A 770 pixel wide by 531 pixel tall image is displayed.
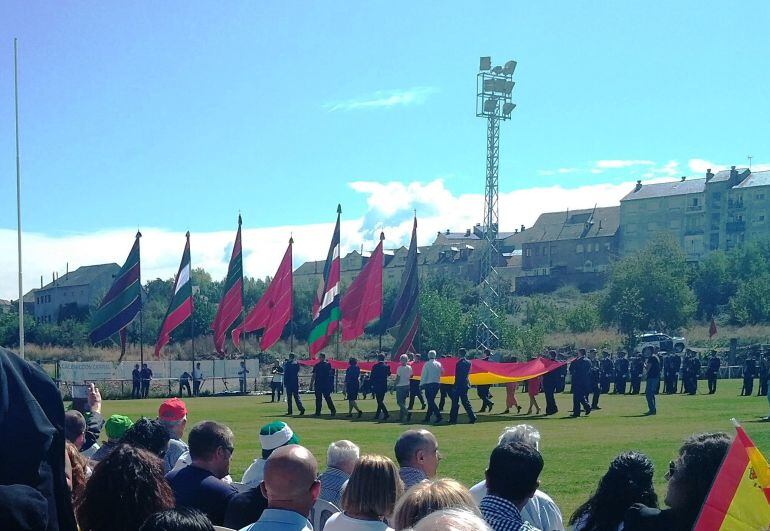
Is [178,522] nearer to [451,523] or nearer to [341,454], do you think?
[451,523]

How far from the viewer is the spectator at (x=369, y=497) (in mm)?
4824

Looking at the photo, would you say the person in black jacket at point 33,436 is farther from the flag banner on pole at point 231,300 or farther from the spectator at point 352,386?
the flag banner on pole at point 231,300

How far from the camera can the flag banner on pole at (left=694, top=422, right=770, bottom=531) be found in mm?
4121

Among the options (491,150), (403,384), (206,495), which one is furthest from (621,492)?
(491,150)

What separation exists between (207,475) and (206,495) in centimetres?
20

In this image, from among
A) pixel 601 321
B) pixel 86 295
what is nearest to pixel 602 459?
pixel 601 321

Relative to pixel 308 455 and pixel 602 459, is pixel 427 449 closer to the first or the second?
pixel 308 455

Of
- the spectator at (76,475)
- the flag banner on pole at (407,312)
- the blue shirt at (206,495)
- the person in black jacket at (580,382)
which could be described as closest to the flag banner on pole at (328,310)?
the flag banner on pole at (407,312)

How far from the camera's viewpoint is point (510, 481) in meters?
4.96

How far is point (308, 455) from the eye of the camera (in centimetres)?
471

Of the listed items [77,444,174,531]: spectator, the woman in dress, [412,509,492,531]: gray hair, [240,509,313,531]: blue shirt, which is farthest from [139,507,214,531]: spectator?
the woman in dress

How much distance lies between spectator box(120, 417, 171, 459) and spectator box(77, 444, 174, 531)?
245 centimetres

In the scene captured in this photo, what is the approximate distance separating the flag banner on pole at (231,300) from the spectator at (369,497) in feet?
111

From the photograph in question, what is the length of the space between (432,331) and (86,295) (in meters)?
50.6
